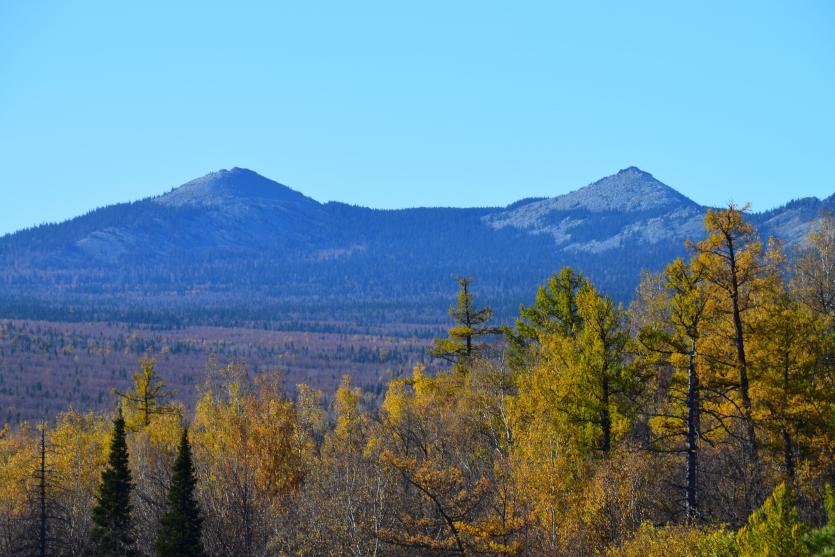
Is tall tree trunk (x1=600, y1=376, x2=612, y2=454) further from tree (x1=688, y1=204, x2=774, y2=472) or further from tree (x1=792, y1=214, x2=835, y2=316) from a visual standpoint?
tree (x1=792, y1=214, x2=835, y2=316)

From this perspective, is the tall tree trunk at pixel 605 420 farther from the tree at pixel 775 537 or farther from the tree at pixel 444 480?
the tree at pixel 775 537

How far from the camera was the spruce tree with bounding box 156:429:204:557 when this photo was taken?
1350 inches

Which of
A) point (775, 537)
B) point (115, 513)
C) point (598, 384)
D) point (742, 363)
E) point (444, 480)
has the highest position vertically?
point (742, 363)

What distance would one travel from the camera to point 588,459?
32719 millimetres

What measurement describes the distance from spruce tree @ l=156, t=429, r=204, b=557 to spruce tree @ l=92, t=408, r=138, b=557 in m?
2.67

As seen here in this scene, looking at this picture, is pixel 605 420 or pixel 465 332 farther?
pixel 465 332

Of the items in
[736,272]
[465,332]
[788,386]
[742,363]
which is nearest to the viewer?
[736,272]

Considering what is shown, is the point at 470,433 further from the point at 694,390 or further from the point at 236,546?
the point at 694,390

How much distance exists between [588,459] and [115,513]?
18.5 metres

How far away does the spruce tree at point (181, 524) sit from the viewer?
34281mm

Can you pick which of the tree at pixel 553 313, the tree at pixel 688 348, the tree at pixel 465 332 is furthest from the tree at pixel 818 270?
the tree at pixel 465 332

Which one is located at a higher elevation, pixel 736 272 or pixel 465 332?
pixel 736 272

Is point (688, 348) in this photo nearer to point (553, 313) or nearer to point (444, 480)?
point (444, 480)

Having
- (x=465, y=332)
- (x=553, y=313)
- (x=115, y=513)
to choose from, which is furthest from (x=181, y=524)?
(x=465, y=332)
